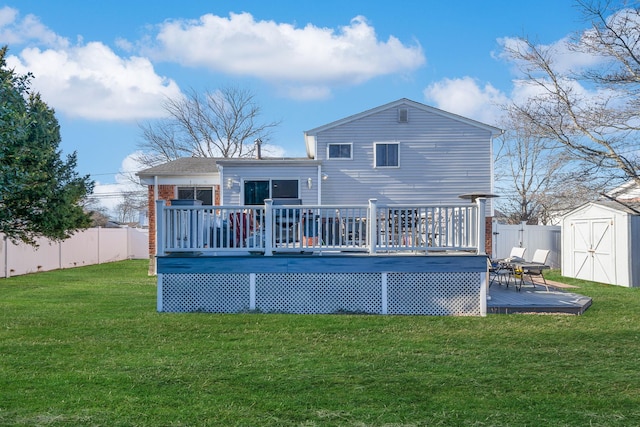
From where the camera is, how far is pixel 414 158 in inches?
623

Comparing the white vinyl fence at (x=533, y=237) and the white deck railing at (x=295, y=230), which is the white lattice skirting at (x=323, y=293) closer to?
the white deck railing at (x=295, y=230)

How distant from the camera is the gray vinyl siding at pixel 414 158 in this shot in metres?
15.8

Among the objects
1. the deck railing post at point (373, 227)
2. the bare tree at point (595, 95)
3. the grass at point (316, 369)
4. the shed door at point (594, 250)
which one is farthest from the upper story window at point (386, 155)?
the grass at point (316, 369)

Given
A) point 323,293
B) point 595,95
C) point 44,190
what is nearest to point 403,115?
point 595,95

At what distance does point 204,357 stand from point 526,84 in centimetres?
1231

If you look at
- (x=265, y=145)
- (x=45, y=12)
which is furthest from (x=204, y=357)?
(x=265, y=145)

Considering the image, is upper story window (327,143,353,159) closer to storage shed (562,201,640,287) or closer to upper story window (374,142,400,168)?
upper story window (374,142,400,168)

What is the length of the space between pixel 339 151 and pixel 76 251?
1173 cm

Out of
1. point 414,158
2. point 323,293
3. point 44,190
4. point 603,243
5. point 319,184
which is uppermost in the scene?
point 414,158

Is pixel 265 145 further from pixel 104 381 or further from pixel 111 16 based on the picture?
pixel 104 381

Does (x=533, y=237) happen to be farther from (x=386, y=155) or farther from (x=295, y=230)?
(x=295, y=230)

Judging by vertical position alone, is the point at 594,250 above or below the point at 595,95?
below

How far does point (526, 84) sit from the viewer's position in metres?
14.6

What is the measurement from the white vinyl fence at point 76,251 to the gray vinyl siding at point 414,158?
9.69m
